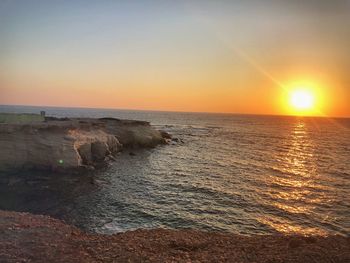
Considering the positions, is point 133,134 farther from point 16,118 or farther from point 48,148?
point 48,148

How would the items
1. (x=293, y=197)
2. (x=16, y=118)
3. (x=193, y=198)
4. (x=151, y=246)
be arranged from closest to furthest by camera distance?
1. (x=151, y=246)
2. (x=193, y=198)
3. (x=293, y=197)
4. (x=16, y=118)

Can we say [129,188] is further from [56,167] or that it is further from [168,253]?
[168,253]

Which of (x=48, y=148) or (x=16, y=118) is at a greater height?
(x=16, y=118)

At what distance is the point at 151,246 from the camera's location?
533 inches

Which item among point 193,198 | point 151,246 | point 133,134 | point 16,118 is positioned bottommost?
point 193,198

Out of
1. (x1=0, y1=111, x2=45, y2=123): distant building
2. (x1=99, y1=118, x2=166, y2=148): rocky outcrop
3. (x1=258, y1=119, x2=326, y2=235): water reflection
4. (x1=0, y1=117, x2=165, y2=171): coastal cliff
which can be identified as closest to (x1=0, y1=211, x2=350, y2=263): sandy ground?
(x1=258, y1=119, x2=326, y2=235): water reflection

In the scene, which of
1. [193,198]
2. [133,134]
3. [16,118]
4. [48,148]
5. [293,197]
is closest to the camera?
[193,198]

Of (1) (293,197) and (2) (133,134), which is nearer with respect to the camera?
(1) (293,197)

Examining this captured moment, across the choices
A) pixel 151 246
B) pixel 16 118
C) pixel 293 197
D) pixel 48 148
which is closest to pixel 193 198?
pixel 293 197

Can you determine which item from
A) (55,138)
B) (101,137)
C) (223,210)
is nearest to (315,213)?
(223,210)

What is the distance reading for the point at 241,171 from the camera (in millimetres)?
39156

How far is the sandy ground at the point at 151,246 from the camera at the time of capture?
1200cm

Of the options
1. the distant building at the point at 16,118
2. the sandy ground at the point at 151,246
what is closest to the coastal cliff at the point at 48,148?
the distant building at the point at 16,118

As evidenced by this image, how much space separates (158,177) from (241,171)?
10.5 meters
